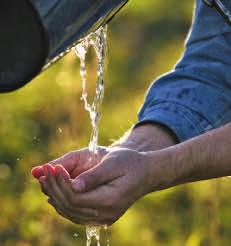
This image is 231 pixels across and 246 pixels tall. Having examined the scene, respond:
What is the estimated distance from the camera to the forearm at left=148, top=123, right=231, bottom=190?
2.48 meters

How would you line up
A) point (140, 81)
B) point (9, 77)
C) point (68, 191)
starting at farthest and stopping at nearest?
1. point (140, 81)
2. point (68, 191)
3. point (9, 77)

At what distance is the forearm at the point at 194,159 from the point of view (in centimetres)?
248

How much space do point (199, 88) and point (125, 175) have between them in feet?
1.94

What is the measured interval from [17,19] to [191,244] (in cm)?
190

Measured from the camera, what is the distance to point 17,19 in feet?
6.22

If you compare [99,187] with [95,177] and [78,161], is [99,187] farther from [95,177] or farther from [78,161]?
[78,161]

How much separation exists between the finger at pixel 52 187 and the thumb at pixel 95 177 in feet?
0.13

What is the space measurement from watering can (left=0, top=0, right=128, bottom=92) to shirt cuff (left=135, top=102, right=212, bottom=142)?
855 mm

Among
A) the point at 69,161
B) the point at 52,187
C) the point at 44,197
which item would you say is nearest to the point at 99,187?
the point at 52,187

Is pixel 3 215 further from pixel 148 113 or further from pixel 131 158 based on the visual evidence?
pixel 131 158

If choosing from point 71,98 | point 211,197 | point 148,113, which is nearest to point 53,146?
point 71,98

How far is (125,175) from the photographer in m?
2.42

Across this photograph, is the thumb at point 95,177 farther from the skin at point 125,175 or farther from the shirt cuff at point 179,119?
the shirt cuff at point 179,119

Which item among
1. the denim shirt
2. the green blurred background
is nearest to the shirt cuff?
the denim shirt
